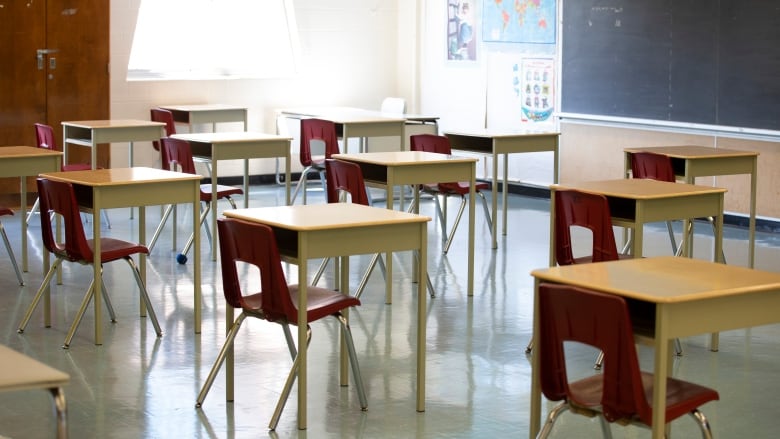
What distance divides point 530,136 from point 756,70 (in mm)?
1935

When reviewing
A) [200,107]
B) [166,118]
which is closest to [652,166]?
[166,118]

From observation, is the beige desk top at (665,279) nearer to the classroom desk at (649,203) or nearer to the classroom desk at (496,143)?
the classroom desk at (649,203)

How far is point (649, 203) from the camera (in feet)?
16.6

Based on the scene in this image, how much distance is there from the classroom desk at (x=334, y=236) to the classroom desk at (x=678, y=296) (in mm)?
1011

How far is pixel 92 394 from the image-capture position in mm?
4629

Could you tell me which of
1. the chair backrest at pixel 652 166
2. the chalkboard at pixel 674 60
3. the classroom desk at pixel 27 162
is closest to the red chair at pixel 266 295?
the classroom desk at pixel 27 162

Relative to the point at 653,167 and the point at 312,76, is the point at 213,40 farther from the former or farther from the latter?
the point at 653,167

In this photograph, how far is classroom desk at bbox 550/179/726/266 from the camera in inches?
199

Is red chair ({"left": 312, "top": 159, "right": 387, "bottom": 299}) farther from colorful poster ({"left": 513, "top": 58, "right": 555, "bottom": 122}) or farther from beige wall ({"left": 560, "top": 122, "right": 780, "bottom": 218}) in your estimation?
colorful poster ({"left": 513, "top": 58, "right": 555, "bottom": 122})

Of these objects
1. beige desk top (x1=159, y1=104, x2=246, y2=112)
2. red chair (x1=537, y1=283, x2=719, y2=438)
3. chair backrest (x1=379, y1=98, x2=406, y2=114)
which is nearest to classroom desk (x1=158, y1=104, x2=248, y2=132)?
beige desk top (x1=159, y1=104, x2=246, y2=112)

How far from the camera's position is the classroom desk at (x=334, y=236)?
412 cm

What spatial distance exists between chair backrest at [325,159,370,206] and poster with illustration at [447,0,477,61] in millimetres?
5839

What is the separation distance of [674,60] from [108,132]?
4714 mm

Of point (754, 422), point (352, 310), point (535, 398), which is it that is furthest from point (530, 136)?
point (535, 398)
